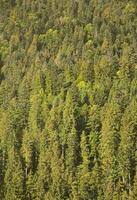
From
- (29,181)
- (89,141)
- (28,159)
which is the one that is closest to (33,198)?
(29,181)

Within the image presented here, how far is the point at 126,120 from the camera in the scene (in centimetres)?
13438

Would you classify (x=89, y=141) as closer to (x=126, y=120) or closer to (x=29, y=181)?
(x=126, y=120)

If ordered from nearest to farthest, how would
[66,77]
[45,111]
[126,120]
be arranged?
[126,120] < [45,111] < [66,77]

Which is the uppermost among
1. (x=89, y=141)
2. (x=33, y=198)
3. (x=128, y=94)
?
(x=128, y=94)

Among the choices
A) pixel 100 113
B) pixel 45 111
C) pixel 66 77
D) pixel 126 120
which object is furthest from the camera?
pixel 66 77

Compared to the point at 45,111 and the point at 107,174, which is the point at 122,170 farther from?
the point at 45,111

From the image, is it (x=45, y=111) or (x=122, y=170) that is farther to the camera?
(x=45, y=111)

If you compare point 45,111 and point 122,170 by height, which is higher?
point 45,111

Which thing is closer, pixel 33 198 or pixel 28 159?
pixel 33 198

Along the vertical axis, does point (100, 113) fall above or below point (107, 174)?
above

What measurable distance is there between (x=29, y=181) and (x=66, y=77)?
6900 cm

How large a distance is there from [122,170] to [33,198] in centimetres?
2046

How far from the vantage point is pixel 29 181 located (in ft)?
405

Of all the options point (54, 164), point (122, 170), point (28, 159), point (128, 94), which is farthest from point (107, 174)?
point (128, 94)
